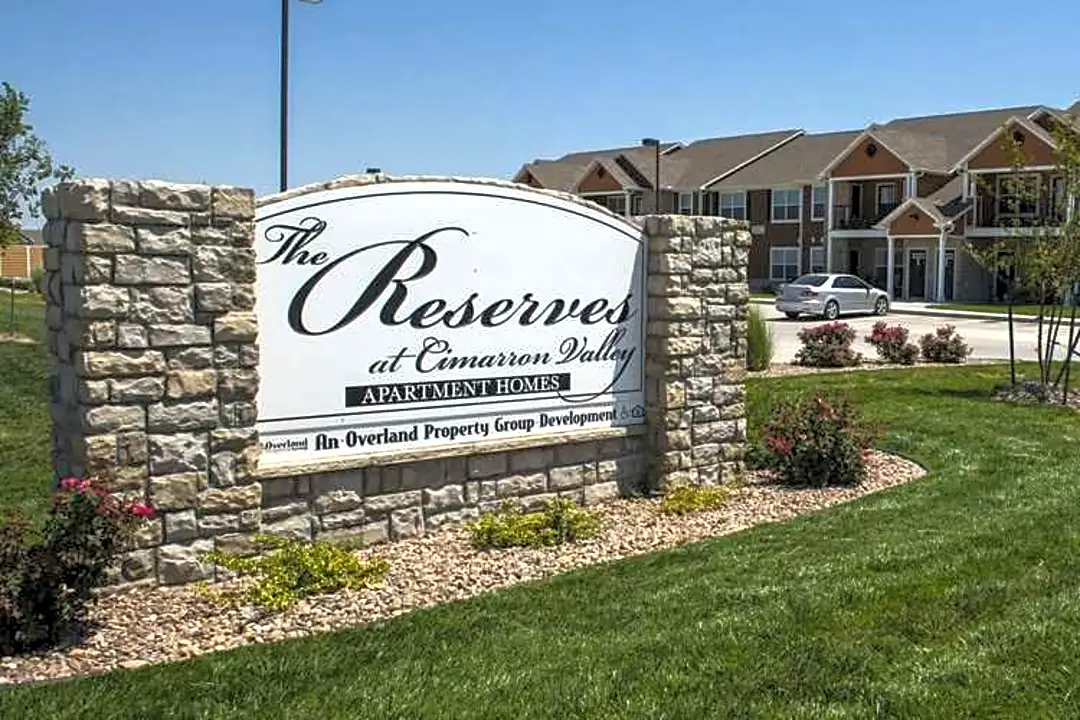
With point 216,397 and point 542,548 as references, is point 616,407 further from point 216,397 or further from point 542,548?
point 216,397

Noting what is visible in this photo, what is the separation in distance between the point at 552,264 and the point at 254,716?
470 cm

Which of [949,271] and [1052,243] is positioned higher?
[949,271]

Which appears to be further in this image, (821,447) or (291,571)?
(821,447)

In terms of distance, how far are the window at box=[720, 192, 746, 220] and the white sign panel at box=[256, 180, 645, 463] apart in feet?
164

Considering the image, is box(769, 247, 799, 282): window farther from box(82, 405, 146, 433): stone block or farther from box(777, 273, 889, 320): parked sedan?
box(82, 405, 146, 433): stone block

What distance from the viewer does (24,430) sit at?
12508 millimetres

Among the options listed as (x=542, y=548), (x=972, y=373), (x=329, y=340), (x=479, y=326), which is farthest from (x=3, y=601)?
(x=972, y=373)

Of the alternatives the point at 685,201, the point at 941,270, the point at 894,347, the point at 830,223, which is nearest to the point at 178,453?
the point at 894,347

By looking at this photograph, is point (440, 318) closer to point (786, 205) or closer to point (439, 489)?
point (439, 489)

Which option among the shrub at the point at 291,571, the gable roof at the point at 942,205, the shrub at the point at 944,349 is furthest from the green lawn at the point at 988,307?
the shrub at the point at 291,571

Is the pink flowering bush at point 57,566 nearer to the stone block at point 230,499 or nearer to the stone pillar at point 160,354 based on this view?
the stone pillar at point 160,354

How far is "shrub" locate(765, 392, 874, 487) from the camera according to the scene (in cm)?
932

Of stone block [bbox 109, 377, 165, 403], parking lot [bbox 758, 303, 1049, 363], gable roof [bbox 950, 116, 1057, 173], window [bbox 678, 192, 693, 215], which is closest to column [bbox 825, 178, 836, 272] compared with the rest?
gable roof [bbox 950, 116, 1057, 173]

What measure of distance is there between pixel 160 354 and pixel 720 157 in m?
56.9
